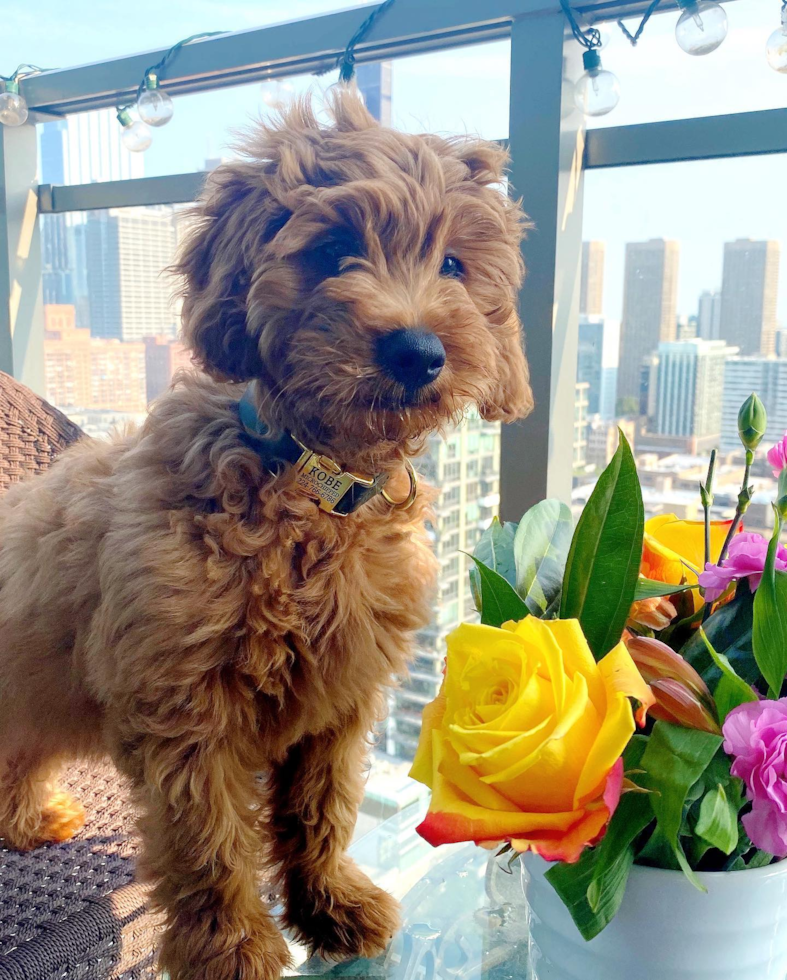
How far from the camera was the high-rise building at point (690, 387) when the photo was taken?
1.89 m

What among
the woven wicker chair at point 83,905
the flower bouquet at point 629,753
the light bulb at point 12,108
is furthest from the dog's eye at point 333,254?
the light bulb at point 12,108

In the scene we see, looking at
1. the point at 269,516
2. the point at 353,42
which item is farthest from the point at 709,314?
the point at 269,516

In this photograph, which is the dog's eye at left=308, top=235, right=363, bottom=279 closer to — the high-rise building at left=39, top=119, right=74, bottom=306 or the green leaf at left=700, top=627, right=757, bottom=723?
the green leaf at left=700, top=627, right=757, bottom=723

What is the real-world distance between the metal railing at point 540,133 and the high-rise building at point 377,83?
4 centimetres

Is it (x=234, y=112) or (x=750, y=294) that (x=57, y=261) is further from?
(x=750, y=294)

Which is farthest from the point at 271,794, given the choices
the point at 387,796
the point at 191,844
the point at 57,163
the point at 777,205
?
the point at 57,163

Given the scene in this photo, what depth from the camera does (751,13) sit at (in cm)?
174

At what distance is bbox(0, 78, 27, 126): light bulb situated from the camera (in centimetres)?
254

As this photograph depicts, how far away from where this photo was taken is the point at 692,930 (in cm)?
68

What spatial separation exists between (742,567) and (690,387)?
1.33 meters

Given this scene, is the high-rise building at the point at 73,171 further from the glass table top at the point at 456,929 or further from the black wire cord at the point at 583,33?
the glass table top at the point at 456,929

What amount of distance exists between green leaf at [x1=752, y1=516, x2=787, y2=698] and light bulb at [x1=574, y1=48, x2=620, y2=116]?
1.37 meters

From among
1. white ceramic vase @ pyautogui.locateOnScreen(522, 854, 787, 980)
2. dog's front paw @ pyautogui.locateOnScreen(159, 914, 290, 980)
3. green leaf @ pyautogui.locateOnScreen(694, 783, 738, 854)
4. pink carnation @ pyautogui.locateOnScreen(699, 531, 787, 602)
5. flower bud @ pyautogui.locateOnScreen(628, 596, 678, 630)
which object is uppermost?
pink carnation @ pyautogui.locateOnScreen(699, 531, 787, 602)

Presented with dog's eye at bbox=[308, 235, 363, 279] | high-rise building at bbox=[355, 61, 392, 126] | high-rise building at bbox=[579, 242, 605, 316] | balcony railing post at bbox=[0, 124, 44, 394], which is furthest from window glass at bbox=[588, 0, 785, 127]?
balcony railing post at bbox=[0, 124, 44, 394]
